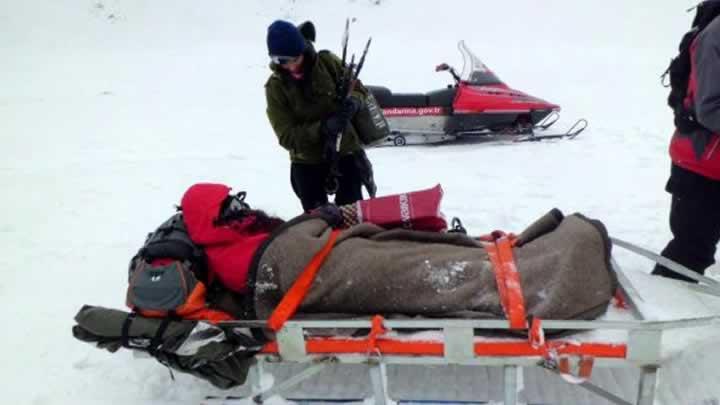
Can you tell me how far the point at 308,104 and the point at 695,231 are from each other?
191cm

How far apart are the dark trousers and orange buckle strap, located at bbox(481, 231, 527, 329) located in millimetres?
1073

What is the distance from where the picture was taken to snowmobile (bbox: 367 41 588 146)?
680 cm

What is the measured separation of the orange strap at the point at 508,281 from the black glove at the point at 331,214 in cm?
67

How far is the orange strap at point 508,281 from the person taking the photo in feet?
6.97

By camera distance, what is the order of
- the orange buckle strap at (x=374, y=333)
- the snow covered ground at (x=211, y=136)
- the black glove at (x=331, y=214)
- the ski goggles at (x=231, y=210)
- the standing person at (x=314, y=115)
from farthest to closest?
1. the snow covered ground at (x=211, y=136)
2. the standing person at (x=314, y=115)
3. the black glove at (x=331, y=214)
4. the ski goggles at (x=231, y=210)
5. the orange buckle strap at (x=374, y=333)

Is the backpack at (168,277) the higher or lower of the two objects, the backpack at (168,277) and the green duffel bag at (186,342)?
the higher

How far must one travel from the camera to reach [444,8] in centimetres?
1644

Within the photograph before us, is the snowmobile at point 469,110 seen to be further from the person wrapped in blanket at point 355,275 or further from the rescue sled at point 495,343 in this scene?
the rescue sled at point 495,343

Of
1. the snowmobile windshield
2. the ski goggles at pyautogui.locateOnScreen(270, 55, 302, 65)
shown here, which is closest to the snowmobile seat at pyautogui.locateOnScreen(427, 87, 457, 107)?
the snowmobile windshield

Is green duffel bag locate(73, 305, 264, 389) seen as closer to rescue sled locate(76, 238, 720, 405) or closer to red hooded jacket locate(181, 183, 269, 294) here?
rescue sled locate(76, 238, 720, 405)

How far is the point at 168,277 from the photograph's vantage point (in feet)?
7.55

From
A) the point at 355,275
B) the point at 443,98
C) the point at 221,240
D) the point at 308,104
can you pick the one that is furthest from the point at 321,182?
the point at 443,98

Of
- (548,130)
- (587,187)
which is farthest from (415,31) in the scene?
(587,187)

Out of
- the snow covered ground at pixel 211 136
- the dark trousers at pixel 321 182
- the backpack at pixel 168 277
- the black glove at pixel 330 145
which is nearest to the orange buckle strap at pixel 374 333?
the backpack at pixel 168 277
